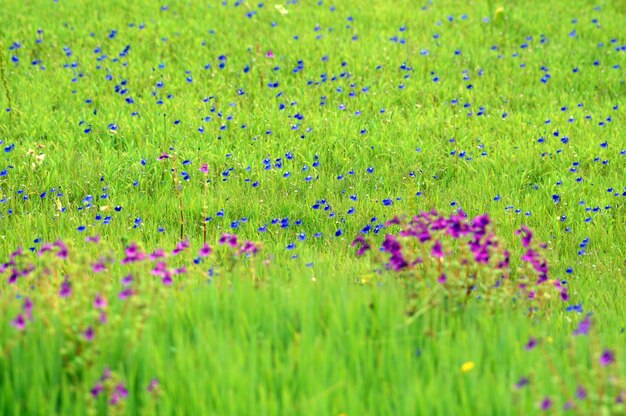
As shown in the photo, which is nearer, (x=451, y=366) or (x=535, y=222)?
(x=451, y=366)

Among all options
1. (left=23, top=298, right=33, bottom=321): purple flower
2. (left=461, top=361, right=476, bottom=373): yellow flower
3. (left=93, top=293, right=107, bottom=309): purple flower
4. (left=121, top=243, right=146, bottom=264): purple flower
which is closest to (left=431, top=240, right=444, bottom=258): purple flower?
(left=461, top=361, right=476, bottom=373): yellow flower

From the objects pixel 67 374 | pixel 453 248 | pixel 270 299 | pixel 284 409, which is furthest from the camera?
pixel 453 248

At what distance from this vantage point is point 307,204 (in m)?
5.17

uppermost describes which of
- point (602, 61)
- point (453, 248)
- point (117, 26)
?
point (117, 26)

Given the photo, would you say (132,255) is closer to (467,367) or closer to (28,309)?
(28,309)

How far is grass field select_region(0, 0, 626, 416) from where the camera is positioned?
2.61 meters

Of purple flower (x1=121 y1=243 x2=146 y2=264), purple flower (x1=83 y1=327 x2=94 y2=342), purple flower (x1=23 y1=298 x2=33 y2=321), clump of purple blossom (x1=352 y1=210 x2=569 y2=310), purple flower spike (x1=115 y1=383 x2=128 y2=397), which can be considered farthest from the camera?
clump of purple blossom (x1=352 y1=210 x2=569 y2=310)

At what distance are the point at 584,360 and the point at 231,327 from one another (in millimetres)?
1326

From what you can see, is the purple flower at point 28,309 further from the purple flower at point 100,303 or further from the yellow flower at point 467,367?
the yellow flower at point 467,367

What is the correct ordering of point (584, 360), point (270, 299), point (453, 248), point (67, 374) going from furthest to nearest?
point (453, 248), point (270, 299), point (584, 360), point (67, 374)

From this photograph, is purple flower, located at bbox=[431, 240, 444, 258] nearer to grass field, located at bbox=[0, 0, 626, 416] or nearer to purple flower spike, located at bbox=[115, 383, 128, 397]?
grass field, located at bbox=[0, 0, 626, 416]

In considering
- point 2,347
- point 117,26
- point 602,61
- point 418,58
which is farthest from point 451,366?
point 117,26

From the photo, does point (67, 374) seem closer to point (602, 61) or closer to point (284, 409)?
point (284, 409)

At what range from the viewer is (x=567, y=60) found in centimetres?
802
